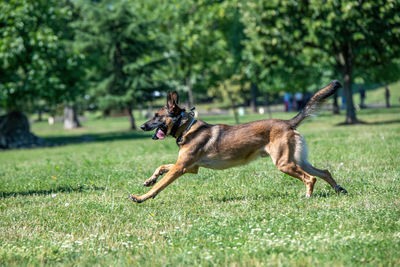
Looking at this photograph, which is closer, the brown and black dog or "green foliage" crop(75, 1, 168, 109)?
the brown and black dog

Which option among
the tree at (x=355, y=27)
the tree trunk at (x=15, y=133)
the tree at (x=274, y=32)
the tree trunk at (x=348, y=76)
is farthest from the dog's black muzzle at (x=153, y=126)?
the tree trunk at (x=348, y=76)

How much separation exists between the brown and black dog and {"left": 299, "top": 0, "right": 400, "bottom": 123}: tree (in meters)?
15.7

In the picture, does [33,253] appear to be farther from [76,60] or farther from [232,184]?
[76,60]

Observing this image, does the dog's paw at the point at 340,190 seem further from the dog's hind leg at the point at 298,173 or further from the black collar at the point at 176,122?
the black collar at the point at 176,122

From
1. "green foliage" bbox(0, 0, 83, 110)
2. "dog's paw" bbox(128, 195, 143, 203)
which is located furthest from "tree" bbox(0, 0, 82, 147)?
"dog's paw" bbox(128, 195, 143, 203)

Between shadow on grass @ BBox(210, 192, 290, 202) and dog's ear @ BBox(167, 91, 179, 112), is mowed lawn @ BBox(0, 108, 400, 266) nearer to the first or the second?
shadow on grass @ BBox(210, 192, 290, 202)

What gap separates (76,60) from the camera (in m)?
23.5

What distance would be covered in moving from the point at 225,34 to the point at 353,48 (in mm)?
23125

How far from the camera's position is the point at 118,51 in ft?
98.1

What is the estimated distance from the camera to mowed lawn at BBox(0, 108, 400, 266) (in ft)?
13.7

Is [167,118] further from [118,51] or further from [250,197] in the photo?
[118,51]

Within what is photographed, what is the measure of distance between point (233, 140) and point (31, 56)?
17150 mm

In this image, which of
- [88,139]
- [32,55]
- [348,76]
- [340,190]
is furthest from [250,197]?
[88,139]

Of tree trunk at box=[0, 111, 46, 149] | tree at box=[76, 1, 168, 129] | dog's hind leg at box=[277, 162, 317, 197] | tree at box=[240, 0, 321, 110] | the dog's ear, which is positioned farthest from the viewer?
tree at box=[76, 1, 168, 129]
